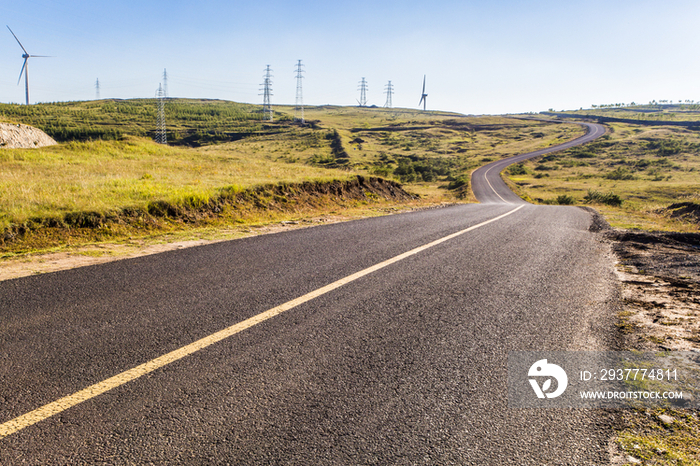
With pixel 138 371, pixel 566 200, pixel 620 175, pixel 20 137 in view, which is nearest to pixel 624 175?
pixel 620 175

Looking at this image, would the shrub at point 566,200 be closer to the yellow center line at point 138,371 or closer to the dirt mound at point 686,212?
the dirt mound at point 686,212

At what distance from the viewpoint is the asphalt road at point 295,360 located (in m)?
2.39

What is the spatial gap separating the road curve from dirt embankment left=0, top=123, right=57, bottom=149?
32301 mm

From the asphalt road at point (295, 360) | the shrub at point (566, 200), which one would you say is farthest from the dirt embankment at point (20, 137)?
the shrub at point (566, 200)

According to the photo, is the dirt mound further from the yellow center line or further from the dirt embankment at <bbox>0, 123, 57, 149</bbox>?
the dirt embankment at <bbox>0, 123, 57, 149</bbox>

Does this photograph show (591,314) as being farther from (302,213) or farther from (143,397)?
(302,213)

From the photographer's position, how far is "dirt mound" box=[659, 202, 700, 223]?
17244mm

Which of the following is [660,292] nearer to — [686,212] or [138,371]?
[138,371]

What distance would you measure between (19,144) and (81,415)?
90.7ft

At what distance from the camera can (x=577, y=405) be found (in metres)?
2.91

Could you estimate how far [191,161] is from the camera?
2284 centimetres

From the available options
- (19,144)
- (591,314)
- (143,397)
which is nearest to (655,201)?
(591,314)

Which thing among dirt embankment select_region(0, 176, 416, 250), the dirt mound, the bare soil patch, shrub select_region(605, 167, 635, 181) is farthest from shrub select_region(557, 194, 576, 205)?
the bare soil patch

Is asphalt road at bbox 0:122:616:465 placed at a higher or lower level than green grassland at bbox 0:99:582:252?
lower
